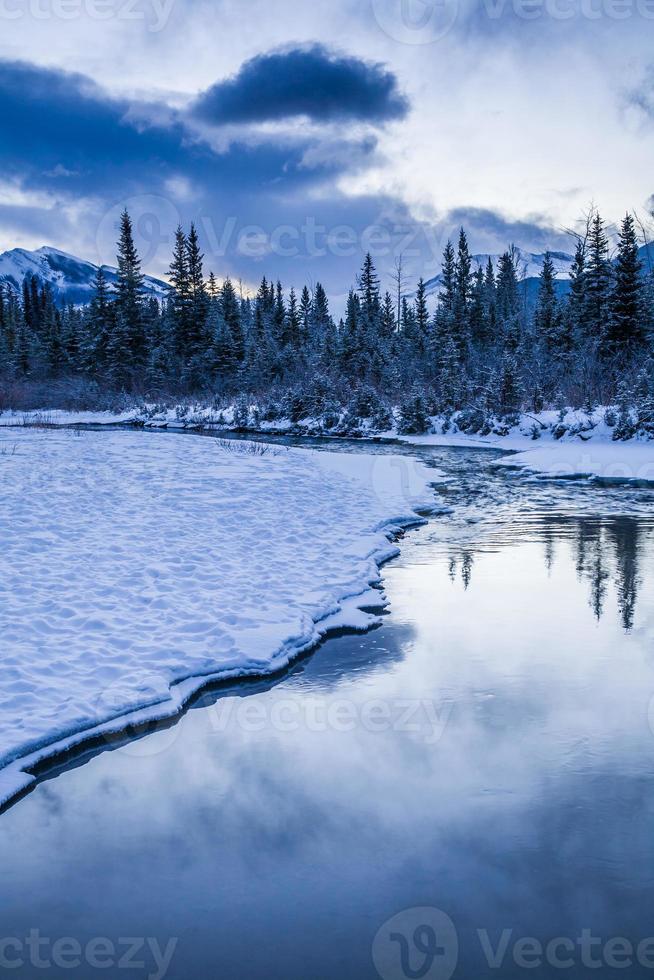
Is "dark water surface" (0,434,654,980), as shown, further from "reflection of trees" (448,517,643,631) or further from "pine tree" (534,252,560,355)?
"pine tree" (534,252,560,355)

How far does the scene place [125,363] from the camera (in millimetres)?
52625

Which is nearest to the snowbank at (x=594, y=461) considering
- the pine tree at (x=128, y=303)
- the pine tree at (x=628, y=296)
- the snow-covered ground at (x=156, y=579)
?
the snow-covered ground at (x=156, y=579)

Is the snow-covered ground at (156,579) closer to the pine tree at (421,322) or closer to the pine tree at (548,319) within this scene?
the pine tree at (548,319)

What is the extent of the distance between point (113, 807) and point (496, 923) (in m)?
2.41

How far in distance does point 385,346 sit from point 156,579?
40131 mm

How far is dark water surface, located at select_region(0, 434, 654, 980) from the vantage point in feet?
10.2

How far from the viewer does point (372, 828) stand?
393cm

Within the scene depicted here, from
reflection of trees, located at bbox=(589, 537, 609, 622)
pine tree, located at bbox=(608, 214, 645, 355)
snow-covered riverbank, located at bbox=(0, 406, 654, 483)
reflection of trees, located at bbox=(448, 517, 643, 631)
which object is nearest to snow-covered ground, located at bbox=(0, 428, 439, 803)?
reflection of trees, located at bbox=(448, 517, 643, 631)

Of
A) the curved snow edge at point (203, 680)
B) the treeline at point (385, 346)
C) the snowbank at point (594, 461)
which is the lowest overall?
the curved snow edge at point (203, 680)

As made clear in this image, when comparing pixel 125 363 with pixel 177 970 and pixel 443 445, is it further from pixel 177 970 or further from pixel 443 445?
pixel 177 970

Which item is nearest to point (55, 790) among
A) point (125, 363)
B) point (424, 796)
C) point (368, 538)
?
point (424, 796)

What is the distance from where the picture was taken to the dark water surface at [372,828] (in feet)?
10.2

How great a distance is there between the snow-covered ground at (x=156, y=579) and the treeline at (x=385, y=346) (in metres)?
16.2

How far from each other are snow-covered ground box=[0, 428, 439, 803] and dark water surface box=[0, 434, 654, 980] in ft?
1.31
